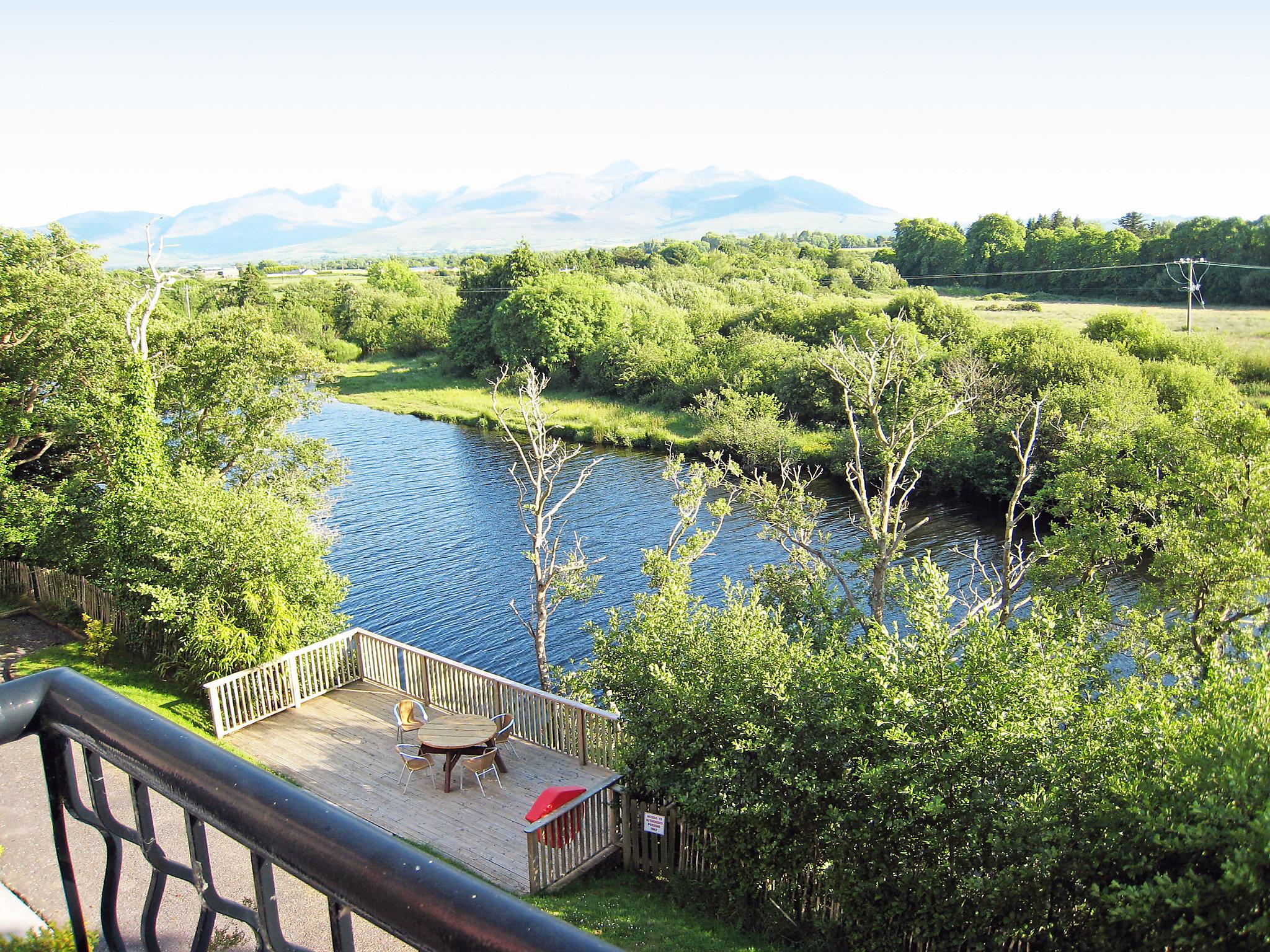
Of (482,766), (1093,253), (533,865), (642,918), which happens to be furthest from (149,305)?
(1093,253)

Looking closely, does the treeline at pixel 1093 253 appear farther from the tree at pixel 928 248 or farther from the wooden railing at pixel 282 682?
the wooden railing at pixel 282 682

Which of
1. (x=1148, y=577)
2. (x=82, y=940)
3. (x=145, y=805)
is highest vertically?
(x=145, y=805)

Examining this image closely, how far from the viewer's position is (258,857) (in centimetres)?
133

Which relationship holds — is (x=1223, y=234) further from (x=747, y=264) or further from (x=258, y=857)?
(x=258, y=857)

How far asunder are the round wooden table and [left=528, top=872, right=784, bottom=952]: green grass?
272 cm

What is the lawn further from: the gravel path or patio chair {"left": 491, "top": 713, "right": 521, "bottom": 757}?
patio chair {"left": 491, "top": 713, "right": 521, "bottom": 757}

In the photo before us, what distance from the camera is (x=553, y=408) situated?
135 ft

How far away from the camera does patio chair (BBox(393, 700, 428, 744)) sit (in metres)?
16.6

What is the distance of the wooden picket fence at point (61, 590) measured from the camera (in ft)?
71.3

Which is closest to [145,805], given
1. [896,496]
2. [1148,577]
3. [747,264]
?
[1148,577]

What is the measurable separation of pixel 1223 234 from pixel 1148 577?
53.6 metres

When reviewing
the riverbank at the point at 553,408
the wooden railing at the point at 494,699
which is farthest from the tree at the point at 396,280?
the wooden railing at the point at 494,699

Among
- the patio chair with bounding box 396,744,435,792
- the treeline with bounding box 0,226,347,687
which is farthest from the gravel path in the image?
the patio chair with bounding box 396,744,435,792

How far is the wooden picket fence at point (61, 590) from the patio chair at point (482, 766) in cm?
1065
